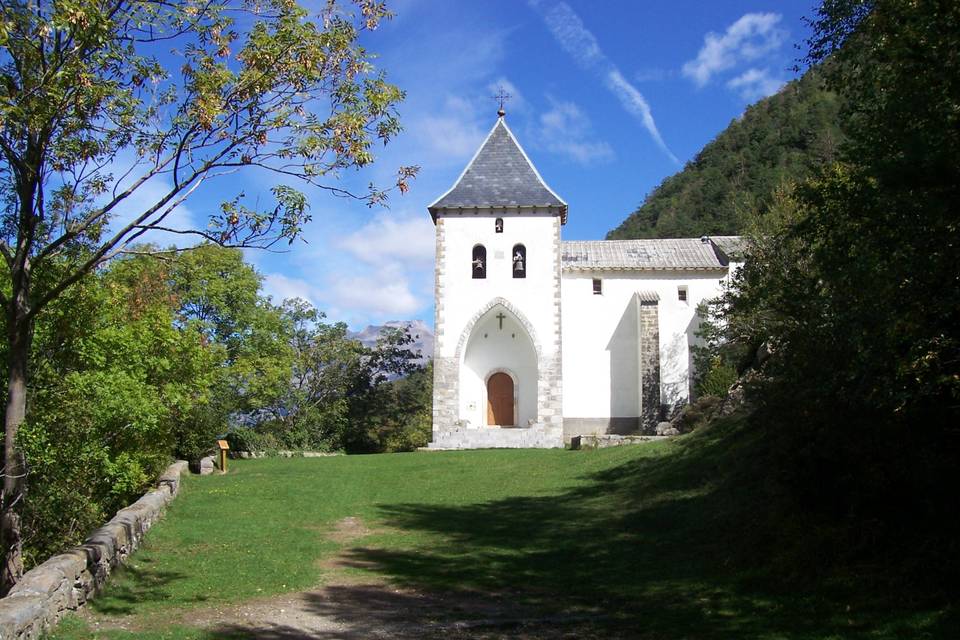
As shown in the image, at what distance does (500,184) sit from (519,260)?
125 inches

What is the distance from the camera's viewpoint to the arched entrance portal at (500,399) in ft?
105

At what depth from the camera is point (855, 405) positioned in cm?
859

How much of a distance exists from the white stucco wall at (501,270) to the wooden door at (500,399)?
2.68 metres

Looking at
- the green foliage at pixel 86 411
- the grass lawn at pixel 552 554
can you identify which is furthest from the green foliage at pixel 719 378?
the green foliage at pixel 86 411

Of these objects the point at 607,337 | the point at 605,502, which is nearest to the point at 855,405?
the point at 605,502

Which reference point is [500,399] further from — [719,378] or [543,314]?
[719,378]

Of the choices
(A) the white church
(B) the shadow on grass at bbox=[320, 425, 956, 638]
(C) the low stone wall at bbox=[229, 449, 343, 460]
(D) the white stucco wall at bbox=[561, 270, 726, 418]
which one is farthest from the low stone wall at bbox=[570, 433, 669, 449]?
(C) the low stone wall at bbox=[229, 449, 343, 460]

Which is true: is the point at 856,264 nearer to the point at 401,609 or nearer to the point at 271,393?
the point at 401,609

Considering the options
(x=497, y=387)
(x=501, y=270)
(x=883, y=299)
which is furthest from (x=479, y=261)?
(x=883, y=299)

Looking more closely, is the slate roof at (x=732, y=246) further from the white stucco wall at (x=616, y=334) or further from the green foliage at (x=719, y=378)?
the green foliage at (x=719, y=378)

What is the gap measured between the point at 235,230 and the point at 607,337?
993 inches

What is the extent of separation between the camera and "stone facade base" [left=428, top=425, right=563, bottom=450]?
92.9 feet

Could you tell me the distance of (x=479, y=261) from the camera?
3081cm

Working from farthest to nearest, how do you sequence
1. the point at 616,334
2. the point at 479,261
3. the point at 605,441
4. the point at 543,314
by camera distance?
the point at 616,334 < the point at 479,261 < the point at 543,314 < the point at 605,441
